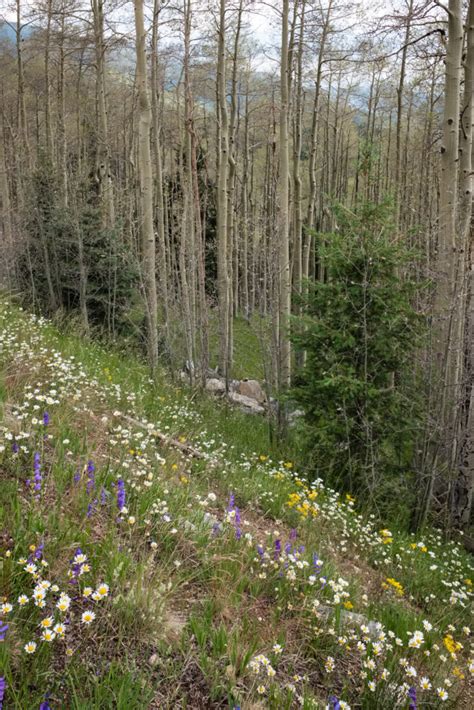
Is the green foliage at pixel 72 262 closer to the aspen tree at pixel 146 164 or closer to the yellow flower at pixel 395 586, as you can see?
the aspen tree at pixel 146 164

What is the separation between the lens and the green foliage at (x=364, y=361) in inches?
236

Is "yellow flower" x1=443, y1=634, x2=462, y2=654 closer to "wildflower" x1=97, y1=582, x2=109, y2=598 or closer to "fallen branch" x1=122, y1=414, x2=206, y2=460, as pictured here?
"wildflower" x1=97, y1=582, x2=109, y2=598

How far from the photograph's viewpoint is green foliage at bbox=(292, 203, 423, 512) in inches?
236

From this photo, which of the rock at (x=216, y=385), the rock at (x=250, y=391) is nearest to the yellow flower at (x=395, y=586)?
the rock at (x=216, y=385)

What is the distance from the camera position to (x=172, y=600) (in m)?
2.38

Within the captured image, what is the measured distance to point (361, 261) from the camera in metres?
6.09

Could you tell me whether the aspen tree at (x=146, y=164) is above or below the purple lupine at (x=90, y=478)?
above

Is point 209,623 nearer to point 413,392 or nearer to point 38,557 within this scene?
point 38,557

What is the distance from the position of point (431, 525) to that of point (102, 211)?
40.9 feet

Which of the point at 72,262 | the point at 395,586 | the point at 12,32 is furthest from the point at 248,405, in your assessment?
the point at 12,32

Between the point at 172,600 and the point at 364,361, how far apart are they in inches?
167

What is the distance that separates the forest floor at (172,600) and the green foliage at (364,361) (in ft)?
6.24

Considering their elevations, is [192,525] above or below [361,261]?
below

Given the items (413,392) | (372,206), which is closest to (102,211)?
(372,206)
